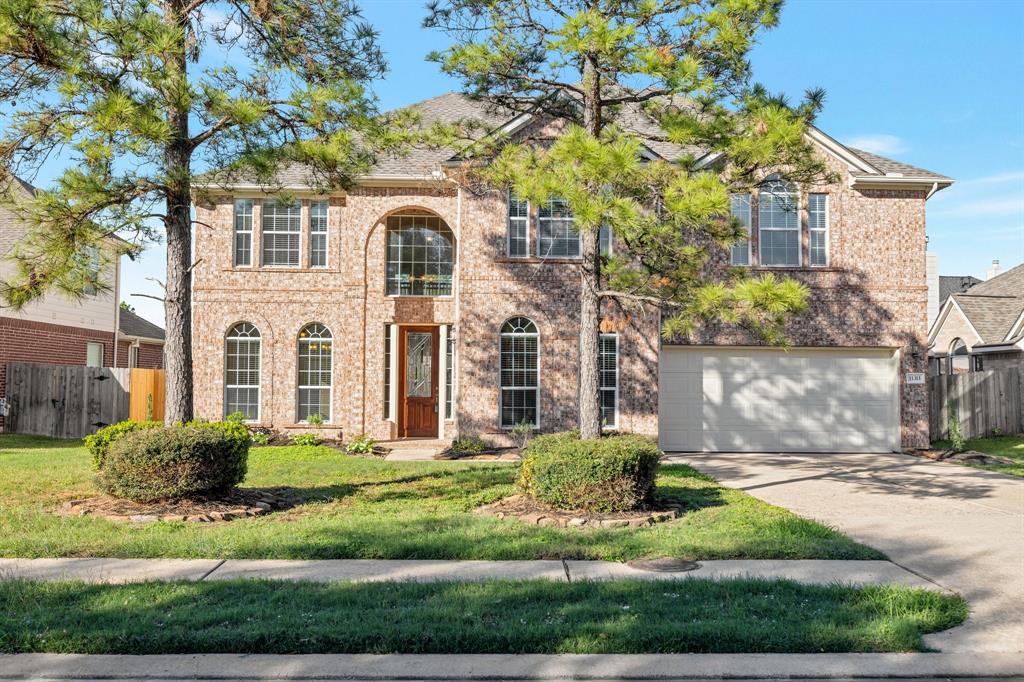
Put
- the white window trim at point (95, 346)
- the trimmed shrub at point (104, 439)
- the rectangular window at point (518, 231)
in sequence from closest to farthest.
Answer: the trimmed shrub at point (104, 439) < the rectangular window at point (518, 231) < the white window trim at point (95, 346)

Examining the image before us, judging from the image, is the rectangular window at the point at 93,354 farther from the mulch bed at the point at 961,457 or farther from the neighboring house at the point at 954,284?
the neighboring house at the point at 954,284

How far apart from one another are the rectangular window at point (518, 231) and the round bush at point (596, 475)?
313 inches

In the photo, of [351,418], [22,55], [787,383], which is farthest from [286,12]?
[787,383]

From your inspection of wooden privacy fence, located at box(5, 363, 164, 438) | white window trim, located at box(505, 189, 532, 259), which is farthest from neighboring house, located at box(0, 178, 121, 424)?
white window trim, located at box(505, 189, 532, 259)

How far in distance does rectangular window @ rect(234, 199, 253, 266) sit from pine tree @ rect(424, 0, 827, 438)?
872 cm

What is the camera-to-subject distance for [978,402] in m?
20.0

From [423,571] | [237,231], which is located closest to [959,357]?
[237,231]

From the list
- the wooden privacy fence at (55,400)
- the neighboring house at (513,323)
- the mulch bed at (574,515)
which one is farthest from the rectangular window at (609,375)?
the wooden privacy fence at (55,400)

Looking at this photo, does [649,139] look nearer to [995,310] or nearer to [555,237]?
[555,237]

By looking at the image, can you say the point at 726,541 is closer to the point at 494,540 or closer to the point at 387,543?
the point at 494,540

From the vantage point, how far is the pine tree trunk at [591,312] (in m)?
10.5

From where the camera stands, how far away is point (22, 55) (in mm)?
9070

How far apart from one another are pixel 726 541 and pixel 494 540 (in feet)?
7.41

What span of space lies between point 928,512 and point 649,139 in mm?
5763
